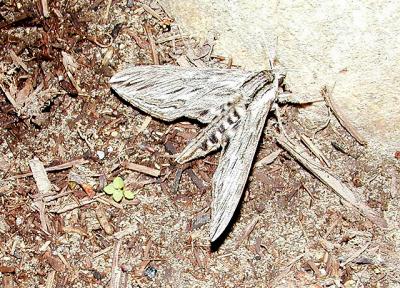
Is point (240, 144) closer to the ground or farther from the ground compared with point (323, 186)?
farther from the ground

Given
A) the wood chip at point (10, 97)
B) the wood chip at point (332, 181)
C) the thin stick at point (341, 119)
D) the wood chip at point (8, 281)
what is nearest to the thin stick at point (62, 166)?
the wood chip at point (10, 97)

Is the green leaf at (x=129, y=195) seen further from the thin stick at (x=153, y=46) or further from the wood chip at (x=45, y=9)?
the wood chip at (x=45, y=9)

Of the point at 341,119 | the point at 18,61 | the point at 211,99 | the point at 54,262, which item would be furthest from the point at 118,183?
the point at 341,119

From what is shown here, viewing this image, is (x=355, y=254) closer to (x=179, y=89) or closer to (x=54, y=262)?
(x=179, y=89)

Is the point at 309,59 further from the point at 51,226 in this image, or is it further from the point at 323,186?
the point at 51,226

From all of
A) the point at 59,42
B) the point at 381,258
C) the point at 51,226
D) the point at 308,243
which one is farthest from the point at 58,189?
the point at 381,258

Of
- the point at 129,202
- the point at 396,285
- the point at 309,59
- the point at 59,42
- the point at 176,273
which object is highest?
the point at 59,42
